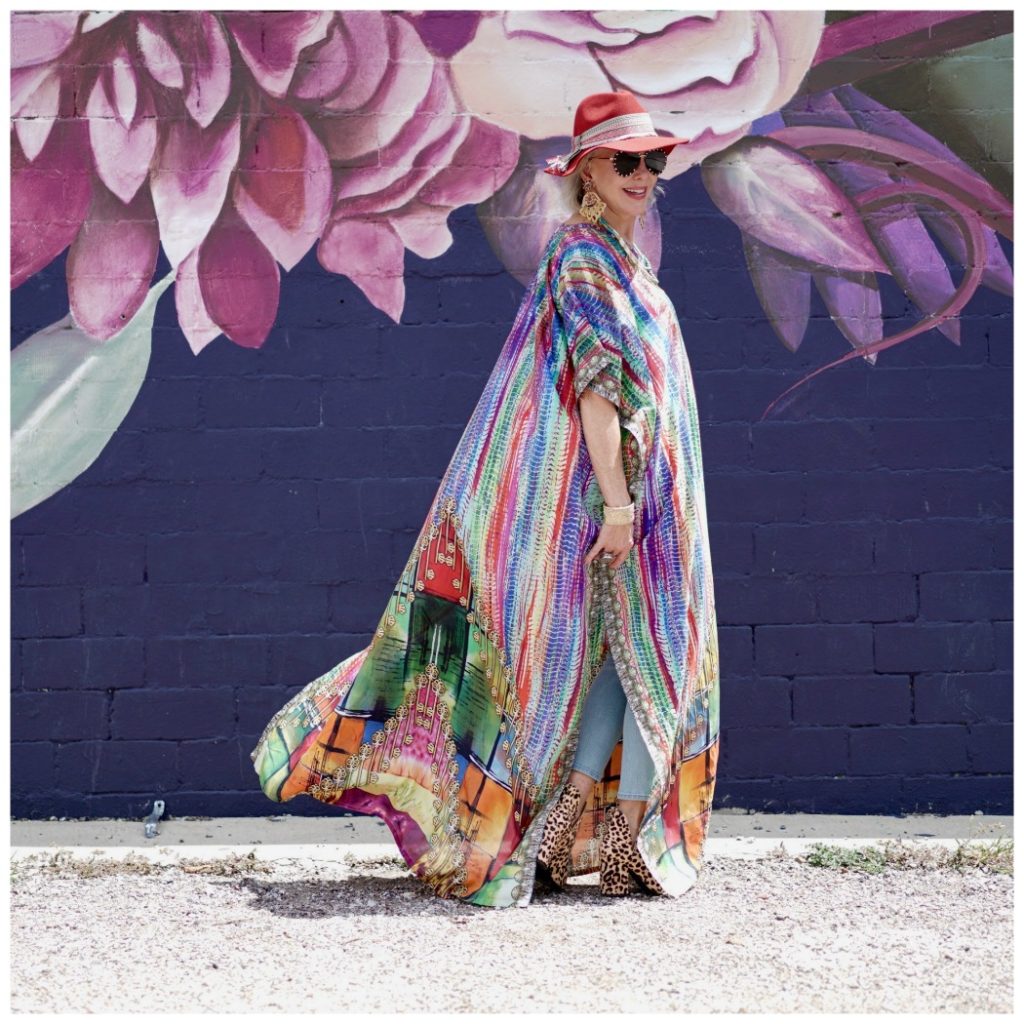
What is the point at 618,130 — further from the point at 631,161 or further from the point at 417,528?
the point at 417,528

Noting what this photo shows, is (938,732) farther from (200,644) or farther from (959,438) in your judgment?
(200,644)

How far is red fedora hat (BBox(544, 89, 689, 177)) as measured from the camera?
4.04 meters

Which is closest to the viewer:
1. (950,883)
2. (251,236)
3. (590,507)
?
(590,507)

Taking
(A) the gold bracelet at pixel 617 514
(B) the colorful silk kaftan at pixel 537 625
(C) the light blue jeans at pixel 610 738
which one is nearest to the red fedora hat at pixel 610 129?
(B) the colorful silk kaftan at pixel 537 625

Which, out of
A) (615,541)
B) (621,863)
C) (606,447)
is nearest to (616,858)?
(621,863)

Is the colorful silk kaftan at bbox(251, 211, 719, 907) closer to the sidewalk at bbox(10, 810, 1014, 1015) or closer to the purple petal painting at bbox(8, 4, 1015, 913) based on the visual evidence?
the sidewalk at bbox(10, 810, 1014, 1015)

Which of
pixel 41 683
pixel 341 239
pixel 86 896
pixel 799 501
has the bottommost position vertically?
pixel 86 896

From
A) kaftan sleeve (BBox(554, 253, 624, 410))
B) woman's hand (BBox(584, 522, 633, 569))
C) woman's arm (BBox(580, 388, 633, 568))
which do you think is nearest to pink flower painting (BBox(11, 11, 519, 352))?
kaftan sleeve (BBox(554, 253, 624, 410))

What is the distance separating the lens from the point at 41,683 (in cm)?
535

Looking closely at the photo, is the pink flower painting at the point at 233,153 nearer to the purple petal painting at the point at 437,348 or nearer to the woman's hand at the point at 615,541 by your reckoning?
the purple petal painting at the point at 437,348

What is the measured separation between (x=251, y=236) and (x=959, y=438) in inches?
99.4

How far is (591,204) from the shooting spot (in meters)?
4.13

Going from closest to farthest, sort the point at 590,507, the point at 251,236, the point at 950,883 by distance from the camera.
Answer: the point at 590,507
the point at 950,883
the point at 251,236

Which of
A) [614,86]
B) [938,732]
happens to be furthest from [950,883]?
[614,86]
